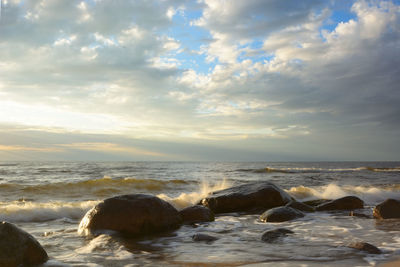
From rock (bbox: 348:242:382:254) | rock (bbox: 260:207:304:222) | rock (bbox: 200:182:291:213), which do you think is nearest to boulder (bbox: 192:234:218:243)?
rock (bbox: 348:242:382:254)

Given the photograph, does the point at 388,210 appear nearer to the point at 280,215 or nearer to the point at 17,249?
the point at 280,215

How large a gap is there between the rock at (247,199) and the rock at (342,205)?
3.19 feet

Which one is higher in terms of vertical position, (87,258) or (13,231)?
(13,231)

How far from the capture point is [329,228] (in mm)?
5816

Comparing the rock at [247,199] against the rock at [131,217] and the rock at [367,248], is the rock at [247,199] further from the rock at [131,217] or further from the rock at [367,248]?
the rock at [367,248]

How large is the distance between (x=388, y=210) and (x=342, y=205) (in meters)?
1.89

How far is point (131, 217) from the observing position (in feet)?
18.6

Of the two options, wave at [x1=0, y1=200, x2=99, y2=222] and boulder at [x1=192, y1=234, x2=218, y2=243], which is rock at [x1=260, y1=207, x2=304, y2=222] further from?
wave at [x1=0, y1=200, x2=99, y2=222]

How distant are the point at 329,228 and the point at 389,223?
1401 mm

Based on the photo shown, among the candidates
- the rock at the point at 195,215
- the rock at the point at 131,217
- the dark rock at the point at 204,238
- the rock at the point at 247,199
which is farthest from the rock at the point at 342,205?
the dark rock at the point at 204,238

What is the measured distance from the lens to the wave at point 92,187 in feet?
43.9

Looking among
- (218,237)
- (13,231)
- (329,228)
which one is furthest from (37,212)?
(329,228)

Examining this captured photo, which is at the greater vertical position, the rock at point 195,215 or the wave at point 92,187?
the rock at point 195,215

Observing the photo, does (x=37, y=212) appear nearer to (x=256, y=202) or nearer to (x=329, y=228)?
(x=256, y=202)
